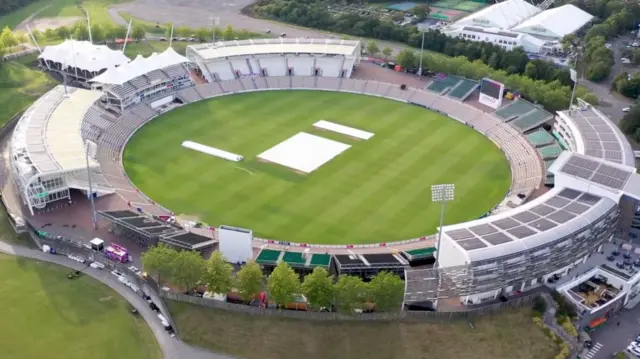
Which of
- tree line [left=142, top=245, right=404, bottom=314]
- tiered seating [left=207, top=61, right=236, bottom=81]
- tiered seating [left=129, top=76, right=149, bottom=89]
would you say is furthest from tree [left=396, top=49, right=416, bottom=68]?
tree line [left=142, top=245, right=404, bottom=314]

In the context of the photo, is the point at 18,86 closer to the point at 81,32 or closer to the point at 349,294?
the point at 81,32

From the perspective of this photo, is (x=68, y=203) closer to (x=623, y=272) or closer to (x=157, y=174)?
(x=157, y=174)

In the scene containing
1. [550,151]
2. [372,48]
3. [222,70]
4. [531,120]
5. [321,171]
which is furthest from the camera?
[372,48]

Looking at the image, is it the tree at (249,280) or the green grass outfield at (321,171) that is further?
the green grass outfield at (321,171)

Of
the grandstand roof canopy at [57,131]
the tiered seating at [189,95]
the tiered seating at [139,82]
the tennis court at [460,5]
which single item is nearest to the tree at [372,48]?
the tiered seating at [189,95]

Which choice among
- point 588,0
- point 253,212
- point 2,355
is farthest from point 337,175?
point 588,0

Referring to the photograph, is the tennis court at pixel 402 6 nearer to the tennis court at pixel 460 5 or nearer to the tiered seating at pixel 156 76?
the tennis court at pixel 460 5

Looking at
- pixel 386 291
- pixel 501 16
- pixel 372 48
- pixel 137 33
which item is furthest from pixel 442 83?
pixel 386 291
